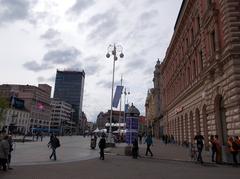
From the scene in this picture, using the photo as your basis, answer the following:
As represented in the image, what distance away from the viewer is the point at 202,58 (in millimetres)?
28375

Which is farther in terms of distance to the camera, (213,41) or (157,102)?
(157,102)

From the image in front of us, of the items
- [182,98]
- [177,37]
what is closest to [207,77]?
[182,98]

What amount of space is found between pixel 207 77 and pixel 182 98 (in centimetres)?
1424

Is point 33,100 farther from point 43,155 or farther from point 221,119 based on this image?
point 221,119

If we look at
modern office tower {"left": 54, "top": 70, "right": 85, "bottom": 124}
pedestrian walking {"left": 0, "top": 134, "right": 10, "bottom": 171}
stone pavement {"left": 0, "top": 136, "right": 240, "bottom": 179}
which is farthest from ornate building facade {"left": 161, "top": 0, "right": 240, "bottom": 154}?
modern office tower {"left": 54, "top": 70, "right": 85, "bottom": 124}

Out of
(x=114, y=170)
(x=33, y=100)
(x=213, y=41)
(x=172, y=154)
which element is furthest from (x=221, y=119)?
(x=33, y=100)

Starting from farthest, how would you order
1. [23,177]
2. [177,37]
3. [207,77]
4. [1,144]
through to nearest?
[177,37] → [207,77] → [1,144] → [23,177]

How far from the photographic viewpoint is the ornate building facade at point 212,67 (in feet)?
66.0

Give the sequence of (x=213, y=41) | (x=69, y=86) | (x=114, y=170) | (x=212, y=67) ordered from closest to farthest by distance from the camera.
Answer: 1. (x=114, y=170)
2. (x=212, y=67)
3. (x=213, y=41)
4. (x=69, y=86)

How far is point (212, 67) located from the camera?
76.9 ft

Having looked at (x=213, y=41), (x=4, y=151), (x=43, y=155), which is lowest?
(x=43, y=155)

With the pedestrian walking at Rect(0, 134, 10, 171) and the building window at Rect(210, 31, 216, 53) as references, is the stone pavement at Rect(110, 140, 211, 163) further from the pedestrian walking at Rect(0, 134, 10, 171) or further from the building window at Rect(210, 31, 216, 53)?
the pedestrian walking at Rect(0, 134, 10, 171)

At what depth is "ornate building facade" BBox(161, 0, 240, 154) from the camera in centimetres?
2011

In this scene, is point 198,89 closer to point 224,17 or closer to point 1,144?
point 224,17
